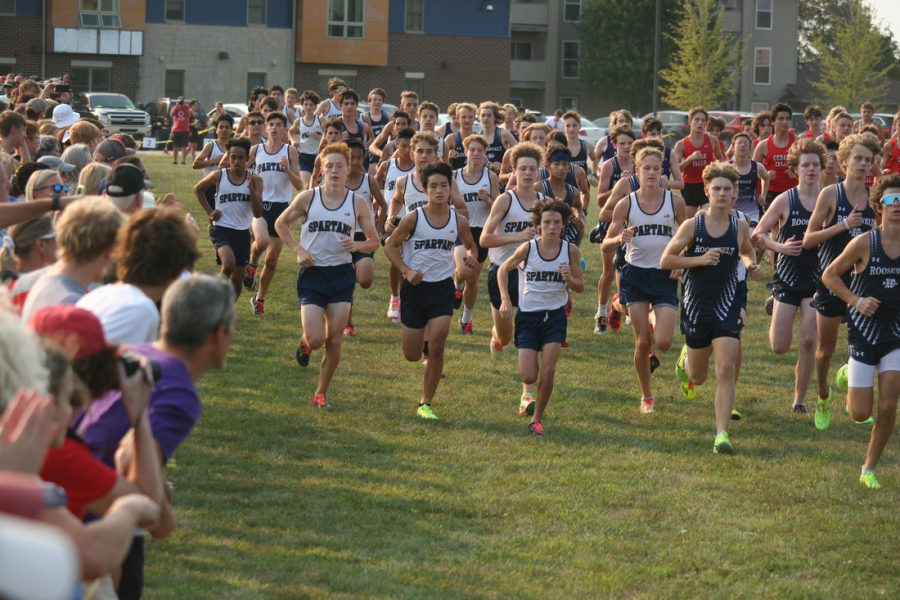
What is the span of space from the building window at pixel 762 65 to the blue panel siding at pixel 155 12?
33.6m

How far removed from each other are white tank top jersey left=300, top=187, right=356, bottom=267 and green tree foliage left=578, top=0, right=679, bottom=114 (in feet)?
198

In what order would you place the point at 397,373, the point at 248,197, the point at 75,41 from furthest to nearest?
the point at 75,41 < the point at 248,197 < the point at 397,373

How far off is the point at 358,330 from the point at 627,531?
23.7 ft

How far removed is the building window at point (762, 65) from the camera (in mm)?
76125

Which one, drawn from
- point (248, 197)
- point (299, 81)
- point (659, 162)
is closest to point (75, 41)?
point (299, 81)

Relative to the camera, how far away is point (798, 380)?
36.9 ft

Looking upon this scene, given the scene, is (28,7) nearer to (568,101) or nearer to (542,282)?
(568,101)

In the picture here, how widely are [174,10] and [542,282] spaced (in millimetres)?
52548

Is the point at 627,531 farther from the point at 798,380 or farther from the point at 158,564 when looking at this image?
the point at 798,380

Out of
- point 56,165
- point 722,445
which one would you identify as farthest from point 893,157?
point 56,165

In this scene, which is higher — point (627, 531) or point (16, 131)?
point (16, 131)

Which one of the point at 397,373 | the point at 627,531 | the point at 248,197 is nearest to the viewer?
the point at 627,531

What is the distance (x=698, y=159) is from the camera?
17.7m

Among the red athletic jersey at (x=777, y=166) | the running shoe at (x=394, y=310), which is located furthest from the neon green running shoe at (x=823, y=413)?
the red athletic jersey at (x=777, y=166)
